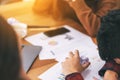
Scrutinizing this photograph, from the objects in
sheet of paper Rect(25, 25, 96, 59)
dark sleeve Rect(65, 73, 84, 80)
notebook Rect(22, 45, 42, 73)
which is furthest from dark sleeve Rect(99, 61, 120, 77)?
notebook Rect(22, 45, 42, 73)

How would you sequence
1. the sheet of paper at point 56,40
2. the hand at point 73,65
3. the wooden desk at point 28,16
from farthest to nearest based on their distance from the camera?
the wooden desk at point 28,16 < the sheet of paper at point 56,40 < the hand at point 73,65

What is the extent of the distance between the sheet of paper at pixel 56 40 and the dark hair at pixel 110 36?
0.27 meters

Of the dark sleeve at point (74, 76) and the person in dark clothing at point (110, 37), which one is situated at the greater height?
the person in dark clothing at point (110, 37)

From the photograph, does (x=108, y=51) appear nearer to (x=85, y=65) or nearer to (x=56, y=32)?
(x=85, y=65)

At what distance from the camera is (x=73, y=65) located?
109cm

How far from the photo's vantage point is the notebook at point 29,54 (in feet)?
3.71

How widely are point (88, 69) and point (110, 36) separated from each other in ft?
0.70

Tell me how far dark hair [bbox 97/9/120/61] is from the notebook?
0.33 meters

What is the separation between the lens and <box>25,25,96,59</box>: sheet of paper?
125cm

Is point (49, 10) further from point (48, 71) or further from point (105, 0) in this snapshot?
point (48, 71)

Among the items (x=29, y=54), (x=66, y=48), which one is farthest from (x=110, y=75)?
(x=29, y=54)

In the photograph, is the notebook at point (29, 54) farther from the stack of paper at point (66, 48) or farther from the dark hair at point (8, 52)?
the dark hair at point (8, 52)

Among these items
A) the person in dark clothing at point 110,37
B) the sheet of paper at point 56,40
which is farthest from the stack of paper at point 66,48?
the person in dark clothing at point 110,37

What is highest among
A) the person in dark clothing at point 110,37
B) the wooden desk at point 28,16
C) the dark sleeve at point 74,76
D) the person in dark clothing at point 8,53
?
the person in dark clothing at point 8,53
